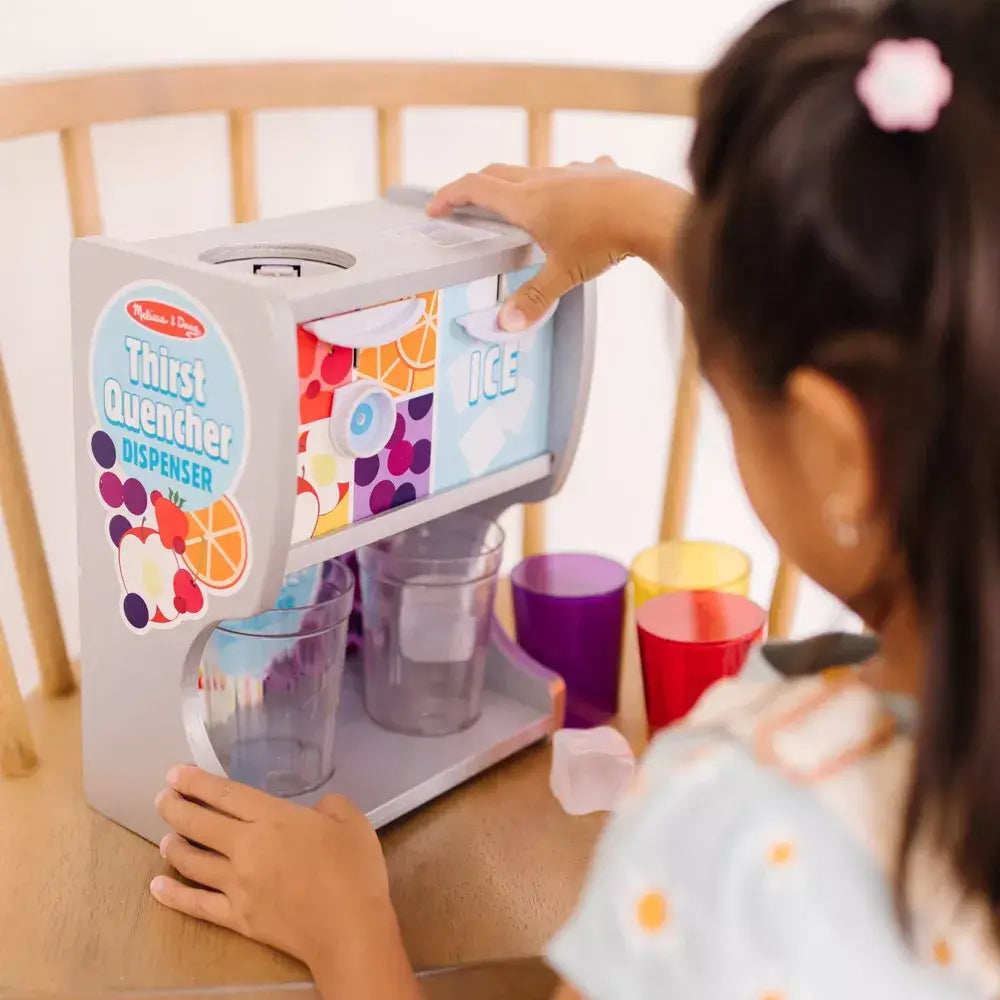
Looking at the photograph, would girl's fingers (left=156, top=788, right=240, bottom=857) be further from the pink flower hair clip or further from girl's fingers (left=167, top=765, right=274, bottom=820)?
the pink flower hair clip

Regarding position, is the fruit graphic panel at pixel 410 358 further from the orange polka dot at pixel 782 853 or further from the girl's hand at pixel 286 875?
the orange polka dot at pixel 782 853

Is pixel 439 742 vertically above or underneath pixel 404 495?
underneath

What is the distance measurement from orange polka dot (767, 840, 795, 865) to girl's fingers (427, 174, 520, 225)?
17.2 inches

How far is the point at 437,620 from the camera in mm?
875

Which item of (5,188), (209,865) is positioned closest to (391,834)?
(209,865)

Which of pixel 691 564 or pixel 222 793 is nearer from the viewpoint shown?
pixel 222 793

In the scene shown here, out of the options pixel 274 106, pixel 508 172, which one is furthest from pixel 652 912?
pixel 274 106

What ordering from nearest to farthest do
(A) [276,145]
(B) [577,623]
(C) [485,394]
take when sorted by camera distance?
(C) [485,394] < (B) [577,623] < (A) [276,145]

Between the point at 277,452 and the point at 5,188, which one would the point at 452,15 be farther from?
the point at 277,452

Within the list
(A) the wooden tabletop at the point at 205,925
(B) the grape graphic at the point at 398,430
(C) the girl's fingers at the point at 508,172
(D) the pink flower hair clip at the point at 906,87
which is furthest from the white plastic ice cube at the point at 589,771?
(D) the pink flower hair clip at the point at 906,87

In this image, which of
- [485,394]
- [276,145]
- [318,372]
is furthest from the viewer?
[276,145]

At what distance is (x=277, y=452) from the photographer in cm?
64

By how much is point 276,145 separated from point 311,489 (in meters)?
0.65

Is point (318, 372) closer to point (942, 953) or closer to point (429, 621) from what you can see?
point (429, 621)
